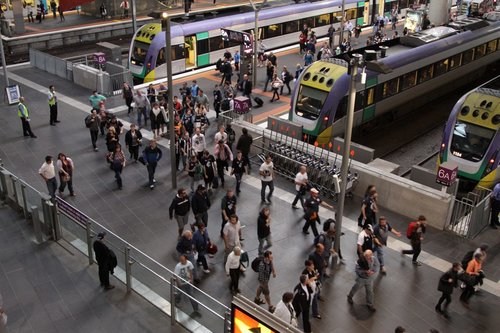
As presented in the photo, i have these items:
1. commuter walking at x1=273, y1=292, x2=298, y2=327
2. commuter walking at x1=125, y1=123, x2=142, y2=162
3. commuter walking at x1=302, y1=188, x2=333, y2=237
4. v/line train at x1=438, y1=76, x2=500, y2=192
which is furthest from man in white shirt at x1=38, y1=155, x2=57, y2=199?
v/line train at x1=438, y1=76, x2=500, y2=192

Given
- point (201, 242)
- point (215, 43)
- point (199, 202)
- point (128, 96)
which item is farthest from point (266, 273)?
point (215, 43)

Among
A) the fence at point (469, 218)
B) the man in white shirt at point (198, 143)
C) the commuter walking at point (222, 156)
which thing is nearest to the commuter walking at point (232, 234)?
the commuter walking at point (222, 156)

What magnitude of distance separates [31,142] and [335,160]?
11.0 metres

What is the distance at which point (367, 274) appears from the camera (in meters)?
11.7

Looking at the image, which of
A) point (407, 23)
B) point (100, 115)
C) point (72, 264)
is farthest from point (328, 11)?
point (72, 264)

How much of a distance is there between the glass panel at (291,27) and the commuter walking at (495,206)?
2166cm

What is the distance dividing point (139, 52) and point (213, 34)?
4.32 metres

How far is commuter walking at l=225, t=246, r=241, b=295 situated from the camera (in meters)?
11.8

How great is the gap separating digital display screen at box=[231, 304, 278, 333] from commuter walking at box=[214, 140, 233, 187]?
939 centimetres

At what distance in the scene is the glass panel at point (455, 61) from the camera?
2676 cm

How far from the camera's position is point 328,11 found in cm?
3738

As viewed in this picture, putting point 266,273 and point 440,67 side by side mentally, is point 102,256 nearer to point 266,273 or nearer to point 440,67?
point 266,273

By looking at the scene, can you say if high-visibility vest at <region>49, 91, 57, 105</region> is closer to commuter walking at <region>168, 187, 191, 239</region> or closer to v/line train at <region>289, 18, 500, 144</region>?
v/line train at <region>289, 18, 500, 144</region>

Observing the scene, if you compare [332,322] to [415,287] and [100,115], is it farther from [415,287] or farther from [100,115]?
[100,115]
